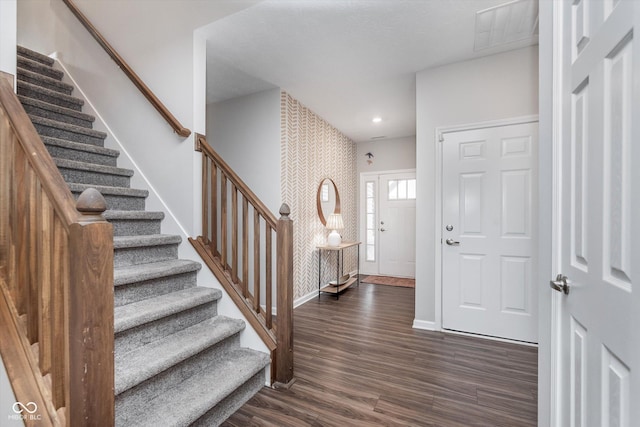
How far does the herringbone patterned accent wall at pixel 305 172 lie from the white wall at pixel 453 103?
4.78 ft

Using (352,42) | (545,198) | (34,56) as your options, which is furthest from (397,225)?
(34,56)

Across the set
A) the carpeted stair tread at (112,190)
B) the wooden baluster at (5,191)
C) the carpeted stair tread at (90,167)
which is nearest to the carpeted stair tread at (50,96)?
the carpeted stair tread at (90,167)

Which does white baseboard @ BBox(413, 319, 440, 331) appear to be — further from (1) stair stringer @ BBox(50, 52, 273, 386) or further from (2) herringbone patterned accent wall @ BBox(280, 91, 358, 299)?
(1) stair stringer @ BBox(50, 52, 273, 386)

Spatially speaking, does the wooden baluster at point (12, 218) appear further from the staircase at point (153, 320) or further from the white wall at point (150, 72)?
the white wall at point (150, 72)

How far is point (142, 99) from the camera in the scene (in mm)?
2570

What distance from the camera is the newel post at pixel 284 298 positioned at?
1887 mm

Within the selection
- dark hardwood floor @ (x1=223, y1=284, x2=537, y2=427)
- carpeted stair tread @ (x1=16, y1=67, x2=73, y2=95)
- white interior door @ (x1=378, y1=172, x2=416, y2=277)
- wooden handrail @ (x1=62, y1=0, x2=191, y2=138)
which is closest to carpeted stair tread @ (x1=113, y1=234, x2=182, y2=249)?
wooden handrail @ (x1=62, y1=0, x2=191, y2=138)

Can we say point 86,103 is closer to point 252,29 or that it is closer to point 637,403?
point 252,29

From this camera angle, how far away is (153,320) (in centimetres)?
161

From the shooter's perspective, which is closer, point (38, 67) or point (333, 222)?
point (38, 67)

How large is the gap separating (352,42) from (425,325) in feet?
8.88

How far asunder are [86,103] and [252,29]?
1955 mm

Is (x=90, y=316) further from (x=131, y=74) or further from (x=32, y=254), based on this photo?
(x=131, y=74)

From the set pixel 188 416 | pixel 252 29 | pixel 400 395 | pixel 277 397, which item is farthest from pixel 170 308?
pixel 252 29
